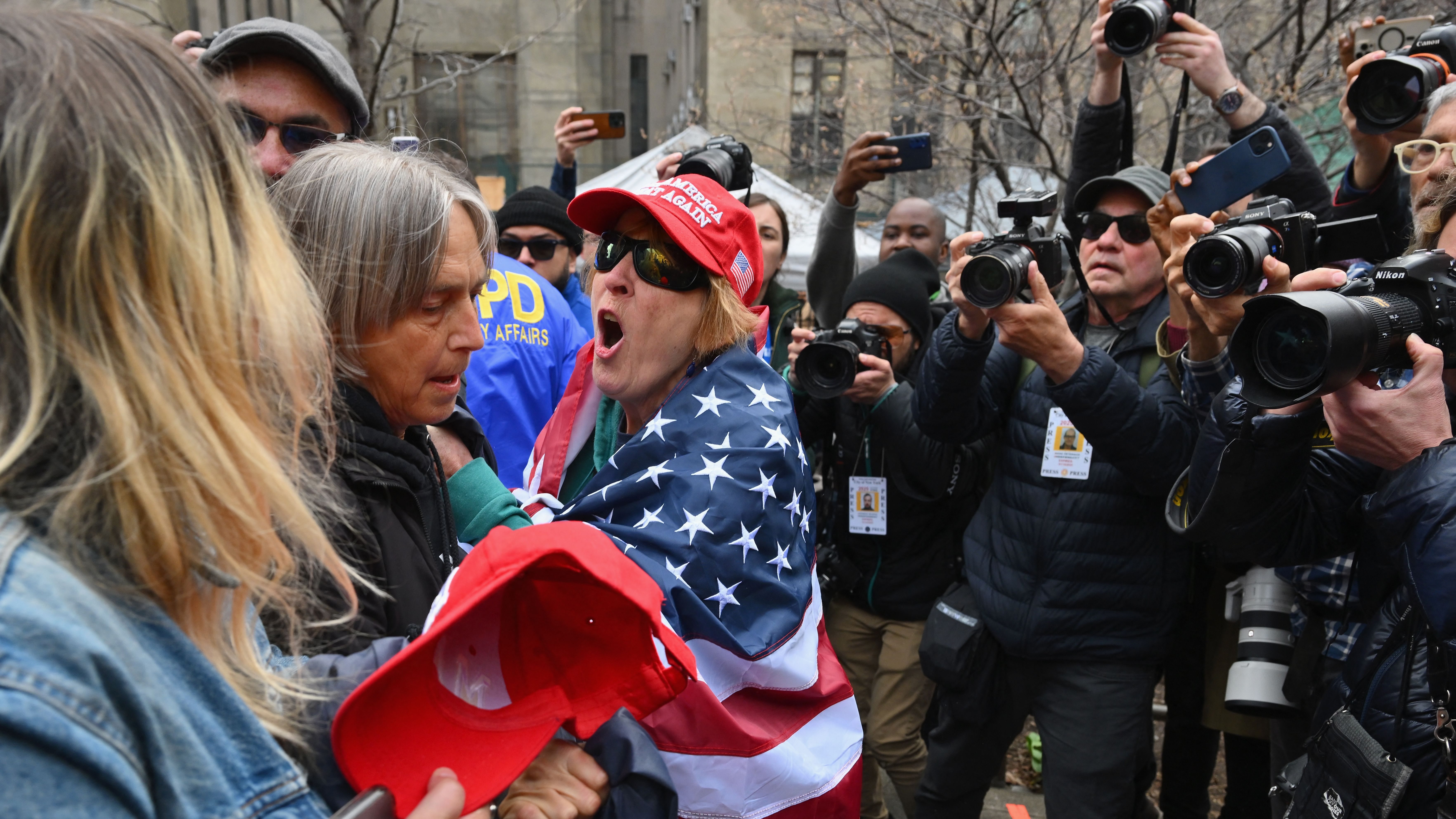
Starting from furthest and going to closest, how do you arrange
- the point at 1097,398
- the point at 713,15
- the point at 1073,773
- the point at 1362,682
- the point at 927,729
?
the point at 713,15 → the point at 927,729 → the point at 1073,773 → the point at 1097,398 → the point at 1362,682

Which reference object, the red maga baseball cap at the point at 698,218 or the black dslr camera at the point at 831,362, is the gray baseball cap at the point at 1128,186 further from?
the red maga baseball cap at the point at 698,218

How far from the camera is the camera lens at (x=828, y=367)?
11.4ft

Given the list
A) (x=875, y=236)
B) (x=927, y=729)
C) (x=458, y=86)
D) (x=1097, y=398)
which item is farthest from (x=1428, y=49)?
(x=458, y=86)

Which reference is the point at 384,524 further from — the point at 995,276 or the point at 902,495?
the point at 902,495

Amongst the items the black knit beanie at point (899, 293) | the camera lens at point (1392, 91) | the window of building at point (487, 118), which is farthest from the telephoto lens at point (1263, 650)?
the window of building at point (487, 118)

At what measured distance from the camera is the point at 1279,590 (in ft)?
9.02

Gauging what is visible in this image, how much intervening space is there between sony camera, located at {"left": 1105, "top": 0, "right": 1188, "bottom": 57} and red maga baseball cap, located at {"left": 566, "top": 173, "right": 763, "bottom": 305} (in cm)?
181

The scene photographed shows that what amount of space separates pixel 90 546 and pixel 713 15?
16625mm

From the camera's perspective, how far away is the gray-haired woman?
1413mm

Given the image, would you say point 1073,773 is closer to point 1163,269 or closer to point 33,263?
point 1163,269

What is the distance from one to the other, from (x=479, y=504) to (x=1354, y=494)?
6.78ft

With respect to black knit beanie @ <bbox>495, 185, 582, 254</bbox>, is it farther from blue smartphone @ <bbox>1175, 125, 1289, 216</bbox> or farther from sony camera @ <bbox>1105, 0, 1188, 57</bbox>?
blue smartphone @ <bbox>1175, 125, 1289, 216</bbox>

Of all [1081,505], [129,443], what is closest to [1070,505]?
[1081,505]

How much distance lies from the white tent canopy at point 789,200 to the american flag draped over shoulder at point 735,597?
6434 millimetres
